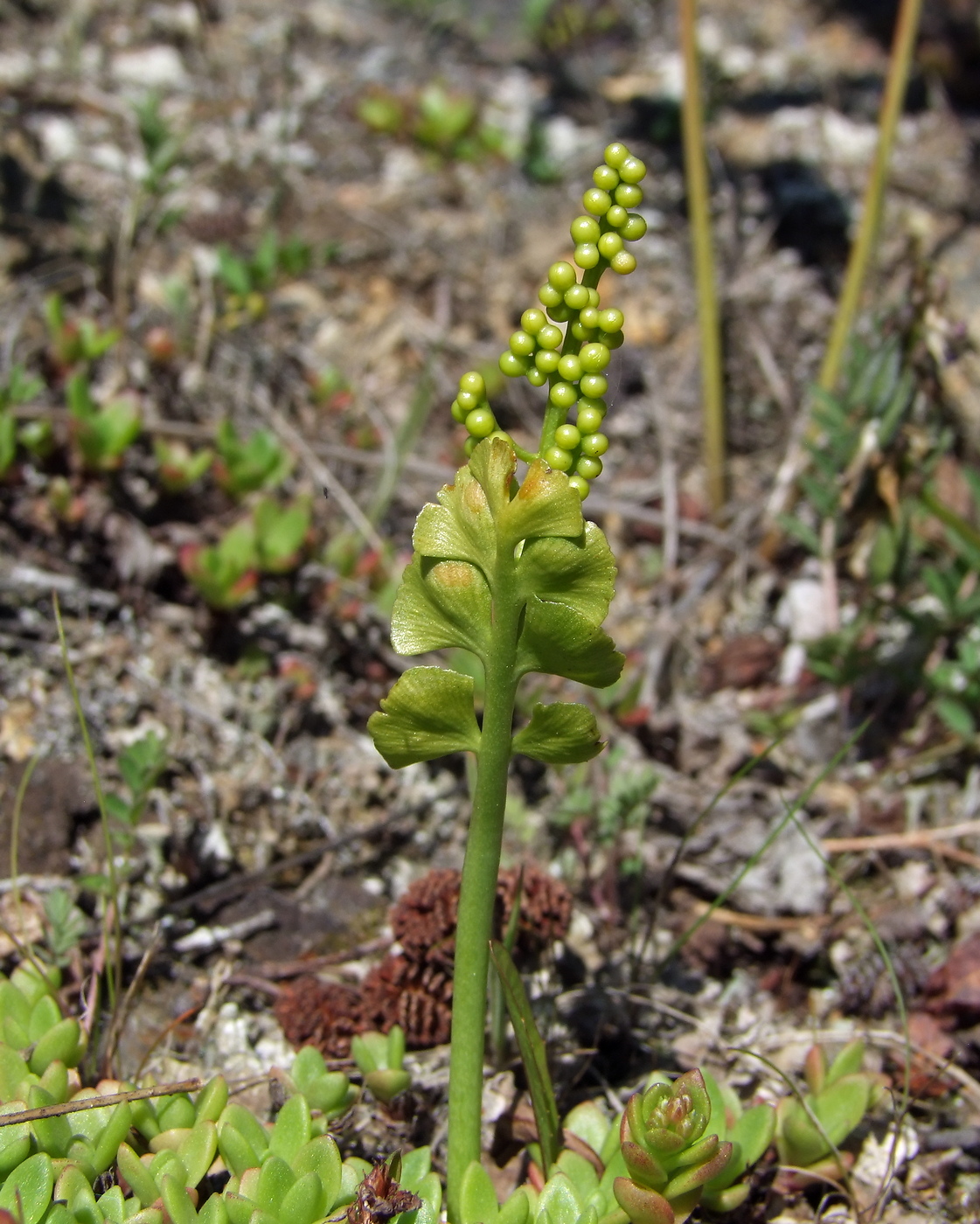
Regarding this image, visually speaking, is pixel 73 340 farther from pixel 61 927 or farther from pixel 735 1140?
pixel 735 1140

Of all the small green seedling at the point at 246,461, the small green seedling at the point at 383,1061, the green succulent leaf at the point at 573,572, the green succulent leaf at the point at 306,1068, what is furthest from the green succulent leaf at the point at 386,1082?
the small green seedling at the point at 246,461

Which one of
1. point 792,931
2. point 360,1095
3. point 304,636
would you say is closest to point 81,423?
point 304,636

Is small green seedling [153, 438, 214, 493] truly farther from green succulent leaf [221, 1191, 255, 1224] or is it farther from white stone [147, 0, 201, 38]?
white stone [147, 0, 201, 38]

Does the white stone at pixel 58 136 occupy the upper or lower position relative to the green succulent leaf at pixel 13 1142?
upper

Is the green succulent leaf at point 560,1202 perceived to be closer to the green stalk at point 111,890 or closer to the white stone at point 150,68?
the green stalk at point 111,890

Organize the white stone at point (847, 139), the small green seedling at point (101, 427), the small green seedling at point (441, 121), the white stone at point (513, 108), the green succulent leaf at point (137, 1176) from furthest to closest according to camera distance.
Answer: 1. the white stone at point (513, 108)
2. the small green seedling at point (441, 121)
3. the white stone at point (847, 139)
4. the small green seedling at point (101, 427)
5. the green succulent leaf at point (137, 1176)

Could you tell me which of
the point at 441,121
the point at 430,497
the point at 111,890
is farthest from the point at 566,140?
the point at 111,890

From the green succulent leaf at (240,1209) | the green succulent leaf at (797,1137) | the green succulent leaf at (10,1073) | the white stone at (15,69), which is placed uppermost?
the white stone at (15,69)

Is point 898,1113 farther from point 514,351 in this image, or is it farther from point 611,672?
point 514,351
